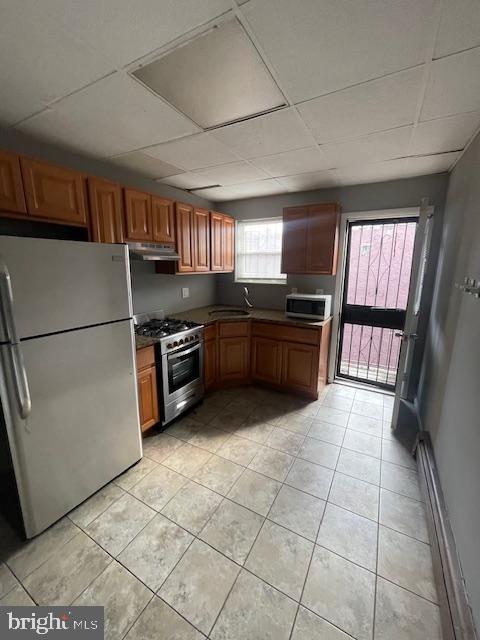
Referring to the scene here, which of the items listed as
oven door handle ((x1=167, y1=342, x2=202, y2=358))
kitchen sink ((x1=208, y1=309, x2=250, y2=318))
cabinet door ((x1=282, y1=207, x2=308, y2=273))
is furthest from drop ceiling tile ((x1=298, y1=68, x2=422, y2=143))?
kitchen sink ((x1=208, y1=309, x2=250, y2=318))

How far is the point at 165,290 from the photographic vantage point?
10.6 feet

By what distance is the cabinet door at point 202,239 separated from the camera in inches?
121

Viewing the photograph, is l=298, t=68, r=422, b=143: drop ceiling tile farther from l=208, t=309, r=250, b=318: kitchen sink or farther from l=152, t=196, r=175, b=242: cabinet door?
l=208, t=309, r=250, b=318: kitchen sink

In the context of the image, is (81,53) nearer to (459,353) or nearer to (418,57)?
(418,57)

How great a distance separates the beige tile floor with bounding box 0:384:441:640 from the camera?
3.97 feet

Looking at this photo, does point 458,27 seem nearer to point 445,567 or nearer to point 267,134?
point 267,134

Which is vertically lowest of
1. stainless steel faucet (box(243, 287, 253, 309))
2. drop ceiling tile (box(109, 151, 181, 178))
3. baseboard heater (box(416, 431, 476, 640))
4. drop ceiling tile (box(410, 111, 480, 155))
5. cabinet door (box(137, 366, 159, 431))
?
baseboard heater (box(416, 431, 476, 640))

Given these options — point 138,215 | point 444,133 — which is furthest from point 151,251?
point 444,133

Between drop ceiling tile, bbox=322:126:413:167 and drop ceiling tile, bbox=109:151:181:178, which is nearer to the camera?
drop ceiling tile, bbox=322:126:413:167

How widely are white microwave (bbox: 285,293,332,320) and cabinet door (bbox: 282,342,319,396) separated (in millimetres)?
362

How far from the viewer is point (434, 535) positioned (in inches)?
59.2

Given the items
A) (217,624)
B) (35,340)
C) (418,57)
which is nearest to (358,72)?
(418,57)

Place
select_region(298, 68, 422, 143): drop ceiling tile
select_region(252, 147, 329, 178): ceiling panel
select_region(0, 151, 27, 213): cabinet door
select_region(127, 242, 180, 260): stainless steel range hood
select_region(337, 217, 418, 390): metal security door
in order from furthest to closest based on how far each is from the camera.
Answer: select_region(337, 217, 418, 390): metal security door < select_region(127, 242, 180, 260): stainless steel range hood < select_region(252, 147, 329, 178): ceiling panel < select_region(0, 151, 27, 213): cabinet door < select_region(298, 68, 422, 143): drop ceiling tile

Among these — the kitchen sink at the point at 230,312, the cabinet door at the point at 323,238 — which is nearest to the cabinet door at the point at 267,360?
the kitchen sink at the point at 230,312
